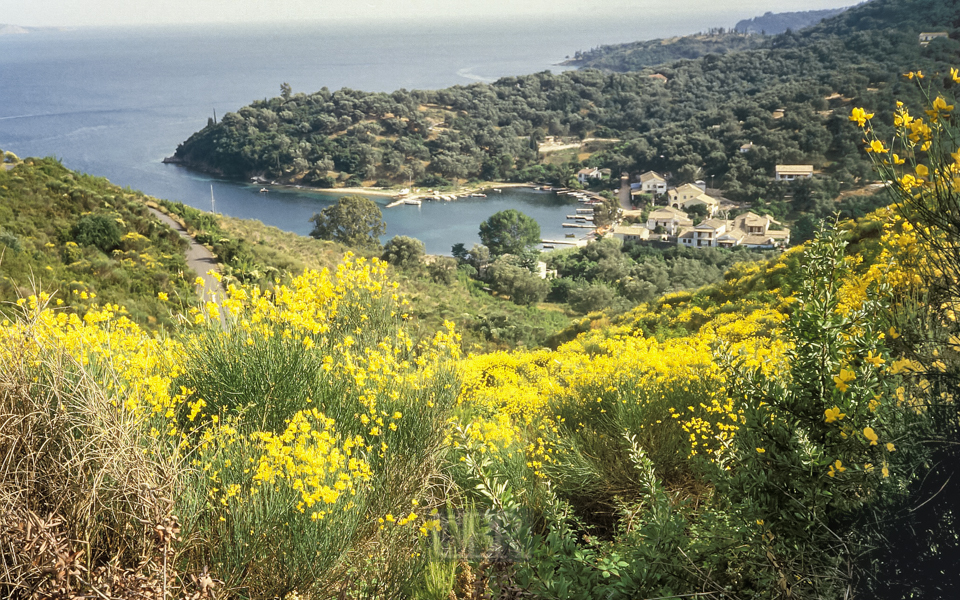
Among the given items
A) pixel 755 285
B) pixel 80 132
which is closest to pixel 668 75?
pixel 80 132

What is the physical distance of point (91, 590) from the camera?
1760 mm

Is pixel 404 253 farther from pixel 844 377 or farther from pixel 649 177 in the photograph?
pixel 649 177

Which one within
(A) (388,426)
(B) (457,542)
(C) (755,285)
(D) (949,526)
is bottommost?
(C) (755,285)

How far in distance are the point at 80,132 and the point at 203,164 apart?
34395 millimetres

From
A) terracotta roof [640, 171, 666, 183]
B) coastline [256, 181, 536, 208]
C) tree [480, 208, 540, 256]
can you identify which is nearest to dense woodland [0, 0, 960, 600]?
tree [480, 208, 540, 256]

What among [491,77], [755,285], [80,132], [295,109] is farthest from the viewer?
[491,77]

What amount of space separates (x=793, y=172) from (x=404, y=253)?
3942 centimetres

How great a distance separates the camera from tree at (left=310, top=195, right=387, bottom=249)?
116 ft

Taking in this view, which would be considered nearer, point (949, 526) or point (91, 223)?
point (949, 526)

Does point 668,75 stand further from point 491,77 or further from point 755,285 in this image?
point 755,285

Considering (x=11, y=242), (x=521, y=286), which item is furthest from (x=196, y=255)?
(x=521, y=286)

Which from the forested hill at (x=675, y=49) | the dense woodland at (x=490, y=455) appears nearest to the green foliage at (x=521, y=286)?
the dense woodland at (x=490, y=455)

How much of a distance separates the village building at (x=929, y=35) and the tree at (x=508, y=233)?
4732 centimetres

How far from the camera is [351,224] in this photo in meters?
35.8
